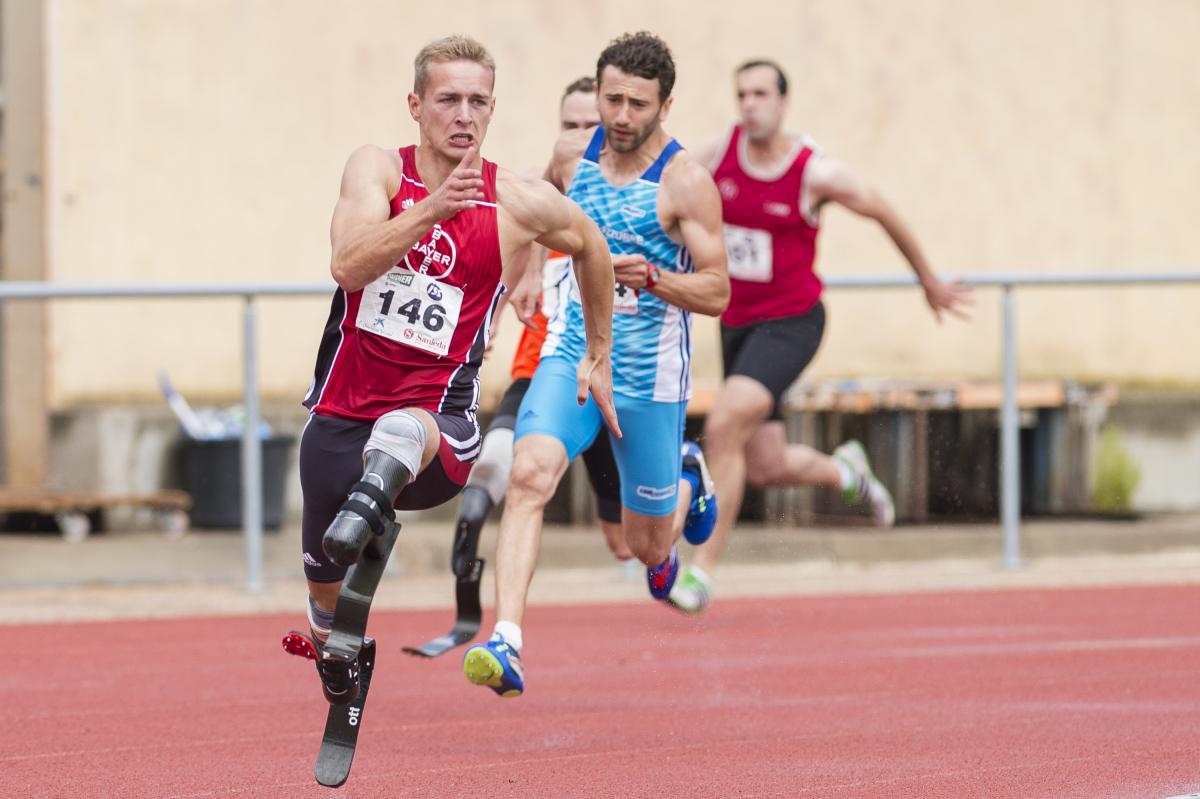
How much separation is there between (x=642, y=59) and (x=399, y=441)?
2405mm

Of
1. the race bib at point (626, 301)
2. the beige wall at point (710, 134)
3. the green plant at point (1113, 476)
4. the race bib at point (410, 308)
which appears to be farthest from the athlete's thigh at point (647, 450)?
the green plant at point (1113, 476)

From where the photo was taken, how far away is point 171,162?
14375 millimetres

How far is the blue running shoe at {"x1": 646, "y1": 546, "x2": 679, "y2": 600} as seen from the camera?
7.96 m

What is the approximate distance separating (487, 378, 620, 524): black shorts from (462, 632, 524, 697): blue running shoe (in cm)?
211

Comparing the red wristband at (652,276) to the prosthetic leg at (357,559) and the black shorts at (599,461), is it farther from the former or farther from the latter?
the prosthetic leg at (357,559)

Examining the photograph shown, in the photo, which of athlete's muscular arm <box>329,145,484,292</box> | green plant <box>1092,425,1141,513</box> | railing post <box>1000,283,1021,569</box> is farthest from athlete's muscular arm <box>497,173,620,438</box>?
green plant <box>1092,425,1141,513</box>

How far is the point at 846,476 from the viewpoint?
10.7 m

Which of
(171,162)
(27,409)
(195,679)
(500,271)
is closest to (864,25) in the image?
(171,162)

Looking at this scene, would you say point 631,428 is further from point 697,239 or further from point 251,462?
point 251,462

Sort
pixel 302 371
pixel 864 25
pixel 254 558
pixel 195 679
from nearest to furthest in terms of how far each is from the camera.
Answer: pixel 195 679 < pixel 254 558 < pixel 302 371 < pixel 864 25

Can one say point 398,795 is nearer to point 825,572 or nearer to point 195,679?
point 195,679

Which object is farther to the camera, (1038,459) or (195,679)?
(1038,459)

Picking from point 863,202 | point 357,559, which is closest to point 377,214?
point 357,559

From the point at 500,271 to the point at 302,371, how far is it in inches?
277
